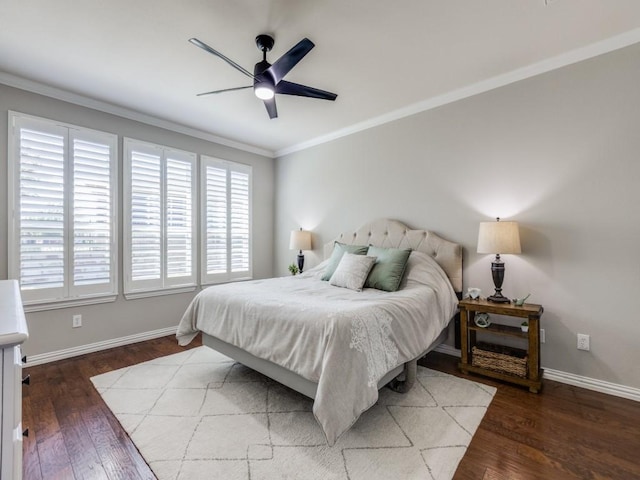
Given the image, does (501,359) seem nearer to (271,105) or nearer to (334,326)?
(334,326)

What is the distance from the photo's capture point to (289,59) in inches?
81.4

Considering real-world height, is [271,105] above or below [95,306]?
above

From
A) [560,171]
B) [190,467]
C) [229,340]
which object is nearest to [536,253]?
[560,171]

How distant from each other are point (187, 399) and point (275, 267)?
10.2ft

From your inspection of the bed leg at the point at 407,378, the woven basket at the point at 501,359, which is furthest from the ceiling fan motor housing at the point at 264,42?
the woven basket at the point at 501,359

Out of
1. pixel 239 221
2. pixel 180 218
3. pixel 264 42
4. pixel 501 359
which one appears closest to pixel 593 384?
pixel 501 359

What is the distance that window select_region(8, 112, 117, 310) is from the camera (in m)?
2.88

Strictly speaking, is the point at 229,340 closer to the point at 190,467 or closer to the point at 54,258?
the point at 190,467

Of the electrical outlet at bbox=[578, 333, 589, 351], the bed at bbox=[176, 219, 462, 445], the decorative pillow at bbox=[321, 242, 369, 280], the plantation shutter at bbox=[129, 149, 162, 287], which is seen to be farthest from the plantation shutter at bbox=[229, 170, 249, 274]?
the electrical outlet at bbox=[578, 333, 589, 351]

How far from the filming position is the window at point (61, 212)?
2877mm

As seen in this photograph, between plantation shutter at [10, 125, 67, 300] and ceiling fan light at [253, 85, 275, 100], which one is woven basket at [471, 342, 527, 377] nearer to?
ceiling fan light at [253, 85, 275, 100]

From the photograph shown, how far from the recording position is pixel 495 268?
271 cm

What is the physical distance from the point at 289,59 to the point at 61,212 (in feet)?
9.17

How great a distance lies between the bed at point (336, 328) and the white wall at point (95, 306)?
124 centimetres
